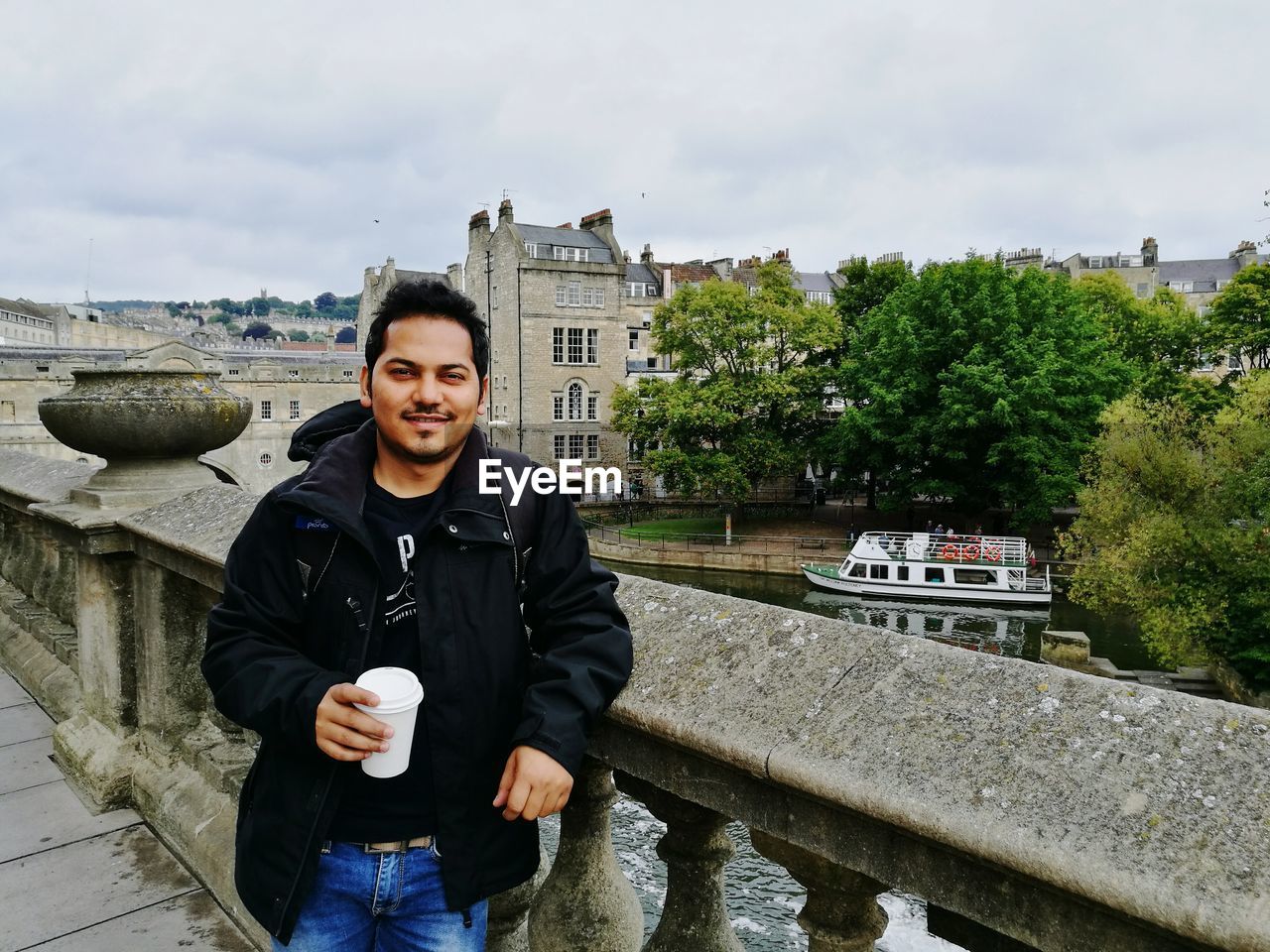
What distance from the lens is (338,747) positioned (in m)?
1.79

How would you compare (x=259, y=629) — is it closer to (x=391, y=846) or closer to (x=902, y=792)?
(x=391, y=846)

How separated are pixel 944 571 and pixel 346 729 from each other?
99.5 ft

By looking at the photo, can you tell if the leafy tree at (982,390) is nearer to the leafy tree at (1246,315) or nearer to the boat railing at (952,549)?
the boat railing at (952,549)

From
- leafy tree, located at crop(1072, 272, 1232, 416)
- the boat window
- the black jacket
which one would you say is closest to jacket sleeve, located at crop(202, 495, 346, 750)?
the black jacket

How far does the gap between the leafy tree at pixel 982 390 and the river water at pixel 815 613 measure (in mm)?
4527

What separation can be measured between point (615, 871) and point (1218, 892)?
4.72ft

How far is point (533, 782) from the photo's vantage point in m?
1.80

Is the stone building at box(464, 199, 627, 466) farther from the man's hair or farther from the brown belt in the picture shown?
the brown belt

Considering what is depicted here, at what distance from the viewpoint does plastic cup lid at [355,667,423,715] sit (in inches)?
68.2

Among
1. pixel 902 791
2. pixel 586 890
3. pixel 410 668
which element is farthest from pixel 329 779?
pixel 902 791

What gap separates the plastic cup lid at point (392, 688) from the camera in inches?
68.2

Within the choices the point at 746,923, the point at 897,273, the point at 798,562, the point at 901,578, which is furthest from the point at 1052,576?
the point at 746,923

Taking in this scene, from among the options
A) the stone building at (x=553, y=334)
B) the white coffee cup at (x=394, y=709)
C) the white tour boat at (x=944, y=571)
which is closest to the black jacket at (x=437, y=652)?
the white coffee cup at (x=394, y=709)

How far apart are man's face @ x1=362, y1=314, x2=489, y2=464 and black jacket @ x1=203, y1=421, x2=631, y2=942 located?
4.8 inches
